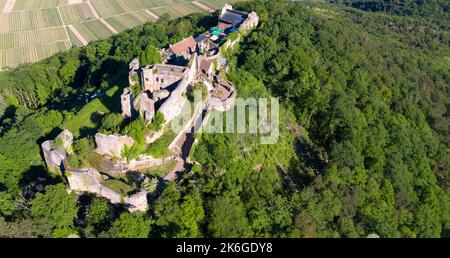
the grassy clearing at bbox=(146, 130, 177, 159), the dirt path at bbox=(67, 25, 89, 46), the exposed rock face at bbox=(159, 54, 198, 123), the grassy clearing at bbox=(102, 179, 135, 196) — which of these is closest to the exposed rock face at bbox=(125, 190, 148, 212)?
the grassy clearing at bbox=(102, 179, 135, 196)

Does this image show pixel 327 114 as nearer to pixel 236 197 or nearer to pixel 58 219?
pixel 236 197

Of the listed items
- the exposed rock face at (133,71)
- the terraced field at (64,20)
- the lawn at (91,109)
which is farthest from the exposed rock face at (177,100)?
the terraced field at (64,20)

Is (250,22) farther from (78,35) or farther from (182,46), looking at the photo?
(78,35)

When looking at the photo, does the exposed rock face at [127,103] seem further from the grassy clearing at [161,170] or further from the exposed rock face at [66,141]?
the grassy clearing at [161,170]

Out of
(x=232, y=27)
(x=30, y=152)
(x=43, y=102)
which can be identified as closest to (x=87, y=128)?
(x=30, y=152)

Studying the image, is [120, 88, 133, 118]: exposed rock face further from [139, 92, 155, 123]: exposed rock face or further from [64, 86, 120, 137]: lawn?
[64, 86, 120, 137]: lawn

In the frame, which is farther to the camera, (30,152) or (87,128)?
(87,128)
